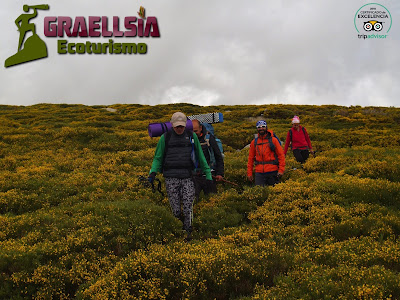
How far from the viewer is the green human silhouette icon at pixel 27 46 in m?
46.6

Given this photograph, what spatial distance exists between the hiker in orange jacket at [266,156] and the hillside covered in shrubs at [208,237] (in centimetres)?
67

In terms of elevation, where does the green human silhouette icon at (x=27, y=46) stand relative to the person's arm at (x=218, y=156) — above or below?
above

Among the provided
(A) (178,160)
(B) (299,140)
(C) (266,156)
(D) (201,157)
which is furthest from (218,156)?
(B) (299,140)

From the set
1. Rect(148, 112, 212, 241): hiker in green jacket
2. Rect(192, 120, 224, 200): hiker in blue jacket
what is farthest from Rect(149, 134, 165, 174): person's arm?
Rect(192, 120, 224, 200): hiker in blue jacket

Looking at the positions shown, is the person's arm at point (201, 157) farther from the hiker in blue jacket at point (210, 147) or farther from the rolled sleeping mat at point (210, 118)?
the rolled sleeping mat at point (210, 118)

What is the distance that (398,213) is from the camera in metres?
9.01

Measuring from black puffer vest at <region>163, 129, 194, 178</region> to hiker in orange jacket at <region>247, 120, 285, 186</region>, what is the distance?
3.92m

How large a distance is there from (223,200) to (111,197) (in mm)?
4449

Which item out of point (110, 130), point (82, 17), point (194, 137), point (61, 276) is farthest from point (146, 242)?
point (82, 17)

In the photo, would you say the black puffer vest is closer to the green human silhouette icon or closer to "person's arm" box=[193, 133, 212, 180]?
"person's arm" box=[193, 133, 212, 180]

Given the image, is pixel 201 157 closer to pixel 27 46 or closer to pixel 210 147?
pixel 210 147

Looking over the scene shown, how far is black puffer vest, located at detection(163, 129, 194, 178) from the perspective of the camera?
347 inches

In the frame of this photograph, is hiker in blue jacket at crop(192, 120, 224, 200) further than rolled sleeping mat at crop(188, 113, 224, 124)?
No

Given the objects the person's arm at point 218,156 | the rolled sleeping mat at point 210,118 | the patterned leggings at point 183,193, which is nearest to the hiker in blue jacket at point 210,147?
A: the person's arm at point 218,156
